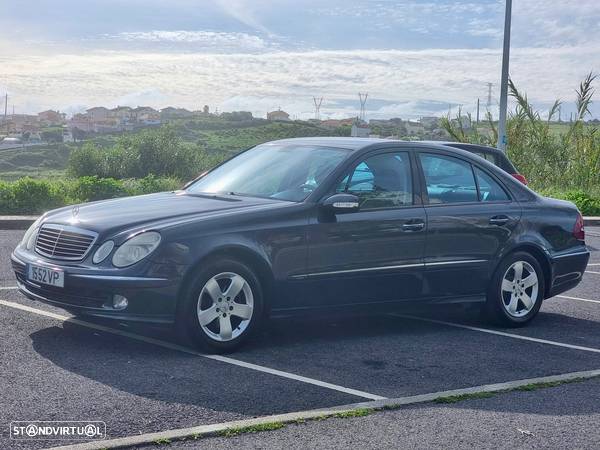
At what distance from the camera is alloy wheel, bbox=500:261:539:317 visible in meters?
8.45

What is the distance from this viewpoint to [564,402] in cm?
593

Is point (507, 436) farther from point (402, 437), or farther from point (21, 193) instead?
point (21, 193)

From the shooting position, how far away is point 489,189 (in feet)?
28.0

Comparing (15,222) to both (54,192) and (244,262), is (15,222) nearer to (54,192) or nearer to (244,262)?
(54,192)

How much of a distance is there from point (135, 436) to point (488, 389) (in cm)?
243

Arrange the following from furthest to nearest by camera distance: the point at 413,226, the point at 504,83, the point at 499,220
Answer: the point at 504,83 < the point at 499,220 < the point at 413,226

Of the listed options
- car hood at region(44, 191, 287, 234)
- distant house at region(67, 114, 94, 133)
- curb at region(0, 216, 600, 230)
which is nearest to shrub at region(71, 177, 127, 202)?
curb at region(0, 216, 600, 230)

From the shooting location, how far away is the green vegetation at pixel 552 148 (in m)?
23.9

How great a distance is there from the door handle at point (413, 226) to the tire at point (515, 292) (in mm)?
971

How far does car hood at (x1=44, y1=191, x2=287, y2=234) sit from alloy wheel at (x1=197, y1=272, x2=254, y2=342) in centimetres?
51

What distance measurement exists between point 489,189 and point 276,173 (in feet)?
6.59

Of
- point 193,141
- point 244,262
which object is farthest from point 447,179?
point 193,141

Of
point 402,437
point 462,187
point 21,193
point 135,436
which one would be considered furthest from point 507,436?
point 21,193

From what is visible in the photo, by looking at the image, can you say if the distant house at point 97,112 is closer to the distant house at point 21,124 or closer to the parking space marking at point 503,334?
the distant house at point 21,124
